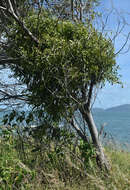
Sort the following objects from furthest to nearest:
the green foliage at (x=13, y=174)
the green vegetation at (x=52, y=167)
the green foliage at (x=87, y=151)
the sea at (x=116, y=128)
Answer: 1. the sea at (x=116, y=128)
2. the green foliage at (x=87, y=151)
3. the green vegetation at (x=52, y=167)
4. the green foliage at (x=13, y=174)

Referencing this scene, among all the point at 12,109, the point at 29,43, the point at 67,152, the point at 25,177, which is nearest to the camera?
the point at 25,177

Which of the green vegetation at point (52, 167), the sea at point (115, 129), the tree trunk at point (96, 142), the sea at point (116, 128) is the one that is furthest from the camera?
the sea at point (116, 128)

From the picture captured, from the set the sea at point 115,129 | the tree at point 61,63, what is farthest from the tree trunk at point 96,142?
the sea at point 115,129

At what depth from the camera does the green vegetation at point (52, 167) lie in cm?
482

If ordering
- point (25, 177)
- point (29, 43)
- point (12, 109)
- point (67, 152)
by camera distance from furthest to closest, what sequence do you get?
point (12, 109) → point (29, 43) → point (67, 152) → point (25, 177)

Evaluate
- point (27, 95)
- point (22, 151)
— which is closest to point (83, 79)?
point (27, 95)

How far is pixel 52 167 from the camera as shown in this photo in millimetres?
5598

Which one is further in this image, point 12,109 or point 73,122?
point 12,109

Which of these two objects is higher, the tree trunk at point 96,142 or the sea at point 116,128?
the sea at point 116,128

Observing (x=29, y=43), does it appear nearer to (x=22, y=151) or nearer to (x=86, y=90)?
(x=86, y=90)

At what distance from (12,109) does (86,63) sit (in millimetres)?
2570

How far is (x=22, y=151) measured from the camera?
6141 millimetres

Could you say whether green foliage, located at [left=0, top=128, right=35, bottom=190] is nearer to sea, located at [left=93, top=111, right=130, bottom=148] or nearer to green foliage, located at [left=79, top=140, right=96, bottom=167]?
green foliage, located at [left=79, top=140, right=96, bottom=167]

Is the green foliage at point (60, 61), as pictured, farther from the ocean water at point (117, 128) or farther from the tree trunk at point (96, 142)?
the ocean water at point (117, 128)
